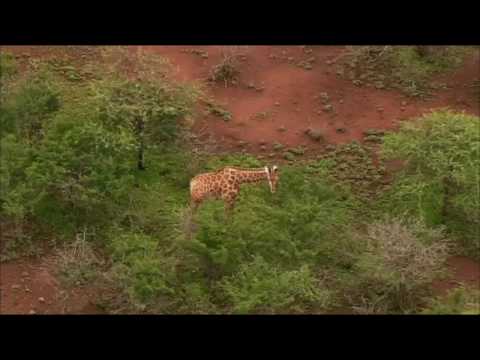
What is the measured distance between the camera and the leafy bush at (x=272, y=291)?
11484 mm

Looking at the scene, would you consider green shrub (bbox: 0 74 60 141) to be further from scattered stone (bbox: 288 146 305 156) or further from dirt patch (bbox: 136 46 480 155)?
scattered stone (bbox: 288 146 305 156)

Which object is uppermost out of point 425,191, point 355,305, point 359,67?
point 359,67

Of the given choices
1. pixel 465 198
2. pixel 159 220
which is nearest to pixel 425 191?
pixel 465 198

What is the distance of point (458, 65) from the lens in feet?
64.5

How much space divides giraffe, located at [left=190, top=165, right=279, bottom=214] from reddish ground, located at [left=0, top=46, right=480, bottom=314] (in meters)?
2.73

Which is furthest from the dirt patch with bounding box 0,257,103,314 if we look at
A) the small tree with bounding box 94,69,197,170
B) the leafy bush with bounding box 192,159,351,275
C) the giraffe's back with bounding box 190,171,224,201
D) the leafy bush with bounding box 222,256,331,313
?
the small tree with bounding box 94,69,197,170

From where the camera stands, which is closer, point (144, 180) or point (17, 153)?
point (17, 153)

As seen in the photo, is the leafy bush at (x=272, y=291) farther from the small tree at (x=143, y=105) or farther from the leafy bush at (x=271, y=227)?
the small tree at (x=143, y=105)

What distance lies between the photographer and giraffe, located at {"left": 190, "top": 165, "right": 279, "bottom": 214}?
1377 centimetres

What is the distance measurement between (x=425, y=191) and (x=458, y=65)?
7.13 metres

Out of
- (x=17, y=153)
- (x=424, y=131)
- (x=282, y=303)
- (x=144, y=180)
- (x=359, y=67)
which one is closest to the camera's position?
(x=282, y=303)

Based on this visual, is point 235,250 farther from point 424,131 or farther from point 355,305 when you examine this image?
point 424,131

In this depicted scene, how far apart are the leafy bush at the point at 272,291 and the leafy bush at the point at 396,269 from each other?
27.8 inches

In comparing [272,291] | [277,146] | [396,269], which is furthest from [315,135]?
[272,291]
